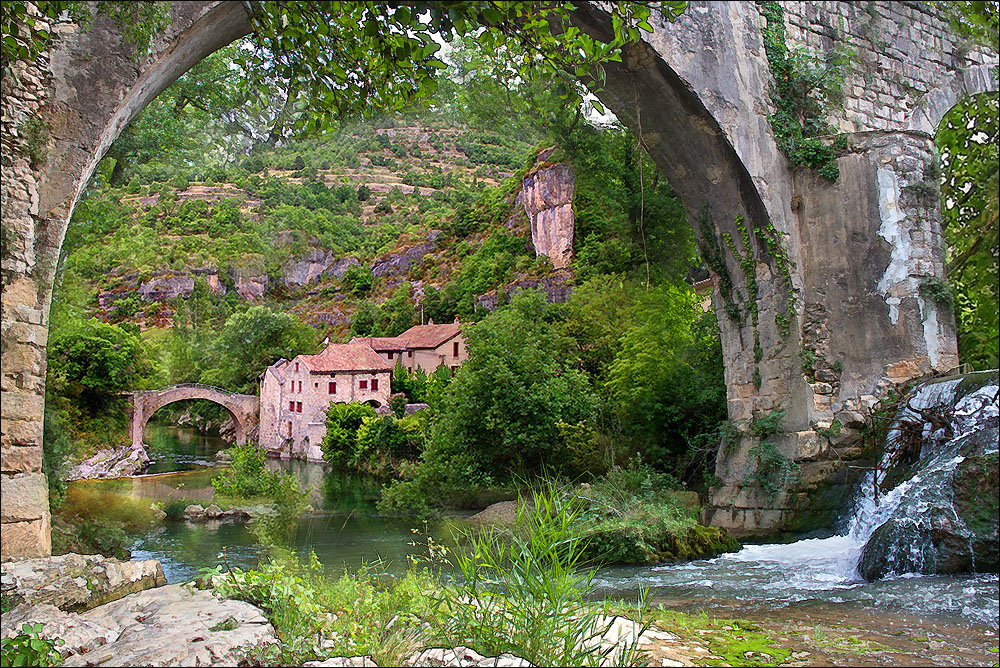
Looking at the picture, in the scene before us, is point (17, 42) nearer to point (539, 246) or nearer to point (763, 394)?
point (763, 394)

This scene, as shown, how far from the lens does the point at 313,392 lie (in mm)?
30547

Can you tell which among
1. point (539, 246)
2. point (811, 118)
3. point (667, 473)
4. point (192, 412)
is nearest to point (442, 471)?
point (667, 473)

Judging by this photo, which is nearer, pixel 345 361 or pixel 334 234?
pixel 345 361

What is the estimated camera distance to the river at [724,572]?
470cm

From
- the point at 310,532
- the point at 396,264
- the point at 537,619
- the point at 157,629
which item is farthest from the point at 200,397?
the point at 537,619

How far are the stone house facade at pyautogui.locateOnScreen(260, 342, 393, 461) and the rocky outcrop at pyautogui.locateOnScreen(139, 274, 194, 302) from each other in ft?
95.7

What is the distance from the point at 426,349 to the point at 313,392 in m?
6.75

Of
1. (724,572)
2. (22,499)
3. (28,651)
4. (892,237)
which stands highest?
(892,237)

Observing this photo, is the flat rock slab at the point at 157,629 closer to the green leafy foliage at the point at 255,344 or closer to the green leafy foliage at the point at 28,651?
the green leafy foliage at the point at 28,651

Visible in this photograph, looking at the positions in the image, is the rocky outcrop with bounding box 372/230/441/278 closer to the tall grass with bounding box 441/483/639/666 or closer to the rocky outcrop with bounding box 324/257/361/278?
the rocky outcrop with bounding box 324/257/361/278

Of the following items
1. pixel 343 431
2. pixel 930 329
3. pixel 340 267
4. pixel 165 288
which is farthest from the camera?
pixel 340 267

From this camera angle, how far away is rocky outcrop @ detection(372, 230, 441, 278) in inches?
2126

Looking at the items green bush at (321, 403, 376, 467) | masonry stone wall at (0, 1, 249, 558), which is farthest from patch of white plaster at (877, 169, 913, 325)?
green bush at (321, 403, 376, 467)

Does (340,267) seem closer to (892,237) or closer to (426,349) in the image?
(426,349)
